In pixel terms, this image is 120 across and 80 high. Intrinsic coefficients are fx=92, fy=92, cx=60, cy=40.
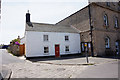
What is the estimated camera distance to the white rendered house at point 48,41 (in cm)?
1600

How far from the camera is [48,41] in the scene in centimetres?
1758

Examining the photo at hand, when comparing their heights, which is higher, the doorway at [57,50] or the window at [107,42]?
the window at [107,42]

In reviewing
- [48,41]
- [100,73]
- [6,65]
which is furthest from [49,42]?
[100,73]

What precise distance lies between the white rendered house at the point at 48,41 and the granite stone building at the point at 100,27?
2.17 meters

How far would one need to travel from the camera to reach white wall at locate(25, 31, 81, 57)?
15.9 meters

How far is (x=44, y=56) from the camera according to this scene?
17.0m

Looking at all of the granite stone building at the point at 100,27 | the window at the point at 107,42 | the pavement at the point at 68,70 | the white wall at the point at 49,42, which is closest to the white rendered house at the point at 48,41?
the white wall at the point at 49,42

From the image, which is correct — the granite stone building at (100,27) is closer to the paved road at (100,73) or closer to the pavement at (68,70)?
the pavement at (68,70)

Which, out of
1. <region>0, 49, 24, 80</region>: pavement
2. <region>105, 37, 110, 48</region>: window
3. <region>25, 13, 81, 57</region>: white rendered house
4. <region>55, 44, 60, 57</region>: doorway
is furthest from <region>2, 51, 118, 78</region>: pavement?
<region>105, 37, 110, 48</region>: window

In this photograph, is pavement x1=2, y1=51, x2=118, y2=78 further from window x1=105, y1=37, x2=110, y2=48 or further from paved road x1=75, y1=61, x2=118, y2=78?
window x1=105, y1=37, x2=110, y2=48

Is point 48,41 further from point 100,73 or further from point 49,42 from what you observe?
point 100,73

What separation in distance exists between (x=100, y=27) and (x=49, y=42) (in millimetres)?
10318

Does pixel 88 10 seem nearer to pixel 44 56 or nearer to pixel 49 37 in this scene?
pixel 49 37

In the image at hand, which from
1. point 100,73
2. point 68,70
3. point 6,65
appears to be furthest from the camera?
point 6,65
